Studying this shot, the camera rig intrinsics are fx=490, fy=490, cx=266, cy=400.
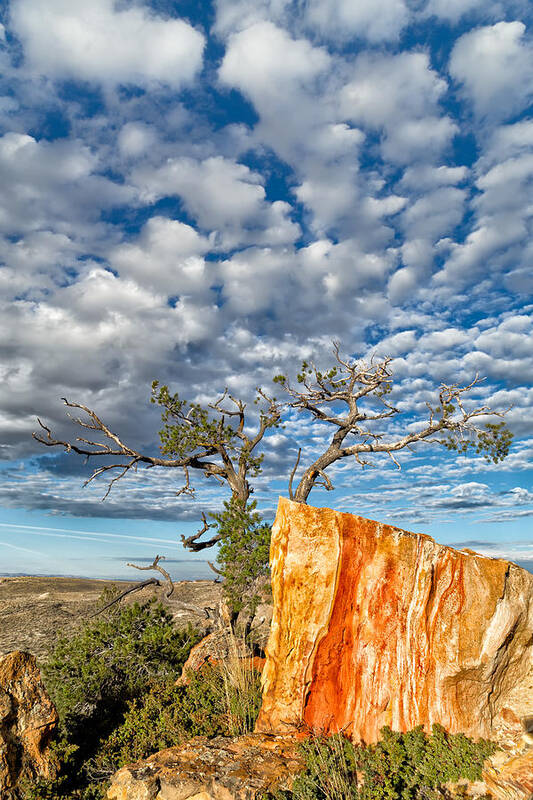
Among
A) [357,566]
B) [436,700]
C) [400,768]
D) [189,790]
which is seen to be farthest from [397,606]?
[189,790]

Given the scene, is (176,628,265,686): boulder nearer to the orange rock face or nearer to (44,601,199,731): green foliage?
(44,601,199,731): green foliage

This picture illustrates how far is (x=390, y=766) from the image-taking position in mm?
7039

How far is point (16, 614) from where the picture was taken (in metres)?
25.1

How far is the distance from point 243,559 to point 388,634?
5.86 metres

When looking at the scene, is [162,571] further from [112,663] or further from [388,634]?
[388,634]

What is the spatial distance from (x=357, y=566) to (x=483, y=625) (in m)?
2.05

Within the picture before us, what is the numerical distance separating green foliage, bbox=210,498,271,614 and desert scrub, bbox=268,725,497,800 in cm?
553

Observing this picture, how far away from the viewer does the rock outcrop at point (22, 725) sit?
8.03 m

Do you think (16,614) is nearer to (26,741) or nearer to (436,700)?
(26,741)

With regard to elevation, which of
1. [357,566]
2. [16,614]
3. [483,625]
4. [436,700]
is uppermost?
[357,566]

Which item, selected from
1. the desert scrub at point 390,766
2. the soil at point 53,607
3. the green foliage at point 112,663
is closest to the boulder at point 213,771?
the desert scrub at point 390,766

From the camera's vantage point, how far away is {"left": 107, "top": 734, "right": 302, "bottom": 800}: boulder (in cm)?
670

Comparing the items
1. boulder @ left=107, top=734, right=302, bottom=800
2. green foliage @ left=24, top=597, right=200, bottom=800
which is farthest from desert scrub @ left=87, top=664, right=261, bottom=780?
boulder @ left=107, top=734, right=302, bottom=800

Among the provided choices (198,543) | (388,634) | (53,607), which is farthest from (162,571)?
(53,607)
